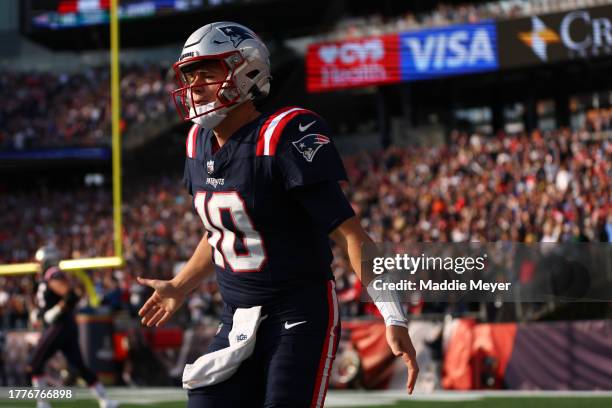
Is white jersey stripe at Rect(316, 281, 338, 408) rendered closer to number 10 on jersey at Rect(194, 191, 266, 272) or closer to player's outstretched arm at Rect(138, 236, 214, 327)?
number 10 on jersey at Rect(194, 191, 266, 272)

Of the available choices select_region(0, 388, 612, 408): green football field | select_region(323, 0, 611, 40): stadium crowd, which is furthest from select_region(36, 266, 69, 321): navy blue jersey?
select_region(323, 0, 611, 40): stadium crowd

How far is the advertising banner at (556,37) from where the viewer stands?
76.5 ft

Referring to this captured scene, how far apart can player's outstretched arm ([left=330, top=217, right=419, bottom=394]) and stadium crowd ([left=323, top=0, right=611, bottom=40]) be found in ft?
71.5

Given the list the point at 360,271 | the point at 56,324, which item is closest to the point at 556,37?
the point at 56,324

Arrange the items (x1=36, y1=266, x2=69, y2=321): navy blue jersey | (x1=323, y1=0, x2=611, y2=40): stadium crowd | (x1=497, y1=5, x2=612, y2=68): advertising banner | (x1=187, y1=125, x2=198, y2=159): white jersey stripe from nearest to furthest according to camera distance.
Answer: (x1=187, y1=125, x2=198, y2=159): white jersey stripe → (x1=36, y1=266, x2=69, y2=321): navy blue jersey → (x1=497, y1=5, x2=612, y2=68): advertising banner → (x1=323, y1=0, x2=611, y2=40): stadium crowd

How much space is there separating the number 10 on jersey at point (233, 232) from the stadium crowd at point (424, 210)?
9.22 meters

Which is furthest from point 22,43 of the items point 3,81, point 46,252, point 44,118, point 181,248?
point 46,252

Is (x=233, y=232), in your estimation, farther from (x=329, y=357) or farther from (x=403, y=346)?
(x=403, y=346)

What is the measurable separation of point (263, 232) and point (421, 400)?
22.2 ft

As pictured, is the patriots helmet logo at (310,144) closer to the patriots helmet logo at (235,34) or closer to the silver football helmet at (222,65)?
the silver football helmet at (222,65)

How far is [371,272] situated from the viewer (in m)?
3.30

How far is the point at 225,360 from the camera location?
11.1 ft

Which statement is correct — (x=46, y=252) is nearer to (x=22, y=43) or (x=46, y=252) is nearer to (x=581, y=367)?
(x=581, y=367)

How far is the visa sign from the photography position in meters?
24.8
